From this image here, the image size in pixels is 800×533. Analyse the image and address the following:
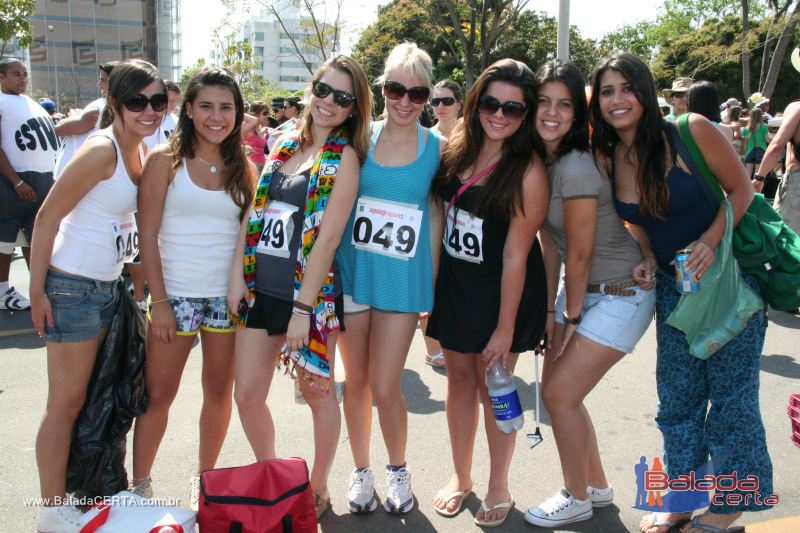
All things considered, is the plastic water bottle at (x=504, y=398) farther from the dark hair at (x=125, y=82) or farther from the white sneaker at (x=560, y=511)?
the dark hair at (x=125, y=82)

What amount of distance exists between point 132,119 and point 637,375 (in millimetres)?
3884

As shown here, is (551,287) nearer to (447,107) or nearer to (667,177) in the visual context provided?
(667,177)

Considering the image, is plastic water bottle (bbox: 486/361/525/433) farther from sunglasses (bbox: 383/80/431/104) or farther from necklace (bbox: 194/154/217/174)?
necklace (bbox: 194/154/217/174)

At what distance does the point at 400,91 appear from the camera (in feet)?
9.69

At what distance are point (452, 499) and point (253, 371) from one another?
1137mm

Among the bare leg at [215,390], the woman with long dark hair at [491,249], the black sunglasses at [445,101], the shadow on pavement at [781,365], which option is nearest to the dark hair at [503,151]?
the woman with long dark hair at [491,249]

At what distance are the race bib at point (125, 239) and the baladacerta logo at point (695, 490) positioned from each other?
102 inches

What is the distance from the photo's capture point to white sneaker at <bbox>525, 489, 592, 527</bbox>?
9.89ft

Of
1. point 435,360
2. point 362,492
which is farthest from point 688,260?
point 435,360

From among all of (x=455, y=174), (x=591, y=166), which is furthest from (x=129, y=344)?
(x=591, y=166)

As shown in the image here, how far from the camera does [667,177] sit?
8.79 ft

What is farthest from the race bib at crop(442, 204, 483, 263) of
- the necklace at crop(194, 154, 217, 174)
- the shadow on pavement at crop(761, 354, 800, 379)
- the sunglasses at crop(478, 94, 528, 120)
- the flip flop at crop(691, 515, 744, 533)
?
the shadow on pavement at crop(761, 354, 800, 379)

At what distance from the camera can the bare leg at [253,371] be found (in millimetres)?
2889

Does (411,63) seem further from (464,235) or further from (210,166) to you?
(210,166)
